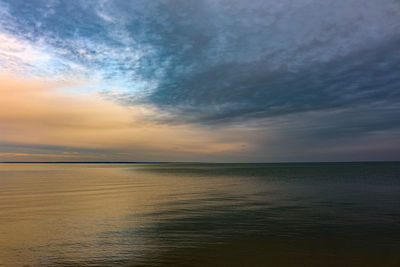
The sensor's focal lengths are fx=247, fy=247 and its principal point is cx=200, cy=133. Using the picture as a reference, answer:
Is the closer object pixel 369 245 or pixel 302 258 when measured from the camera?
pixel 302 258

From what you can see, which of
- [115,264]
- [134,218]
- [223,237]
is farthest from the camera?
[134,218]

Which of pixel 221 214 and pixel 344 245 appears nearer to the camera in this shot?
pixel 344 245

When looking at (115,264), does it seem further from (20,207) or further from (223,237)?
→ (20,207)

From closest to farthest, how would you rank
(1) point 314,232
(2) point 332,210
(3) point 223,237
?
(3) point 223,237
(1) point 314,232
(2) point 332,210

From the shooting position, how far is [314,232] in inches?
602

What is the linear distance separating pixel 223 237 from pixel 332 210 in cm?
1355

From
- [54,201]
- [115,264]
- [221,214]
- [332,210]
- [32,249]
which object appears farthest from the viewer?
[54,201]

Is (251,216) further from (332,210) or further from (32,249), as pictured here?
(32,249)

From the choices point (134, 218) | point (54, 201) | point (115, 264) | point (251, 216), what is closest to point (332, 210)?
point (251, 216)

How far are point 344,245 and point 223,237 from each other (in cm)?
643

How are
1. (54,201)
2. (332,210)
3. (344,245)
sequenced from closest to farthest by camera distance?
(344,245), (332,210), (54,201)

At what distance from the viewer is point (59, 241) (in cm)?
1352

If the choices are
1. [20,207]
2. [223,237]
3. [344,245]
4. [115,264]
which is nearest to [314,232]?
[344,245]

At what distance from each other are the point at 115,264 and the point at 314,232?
461 inches
